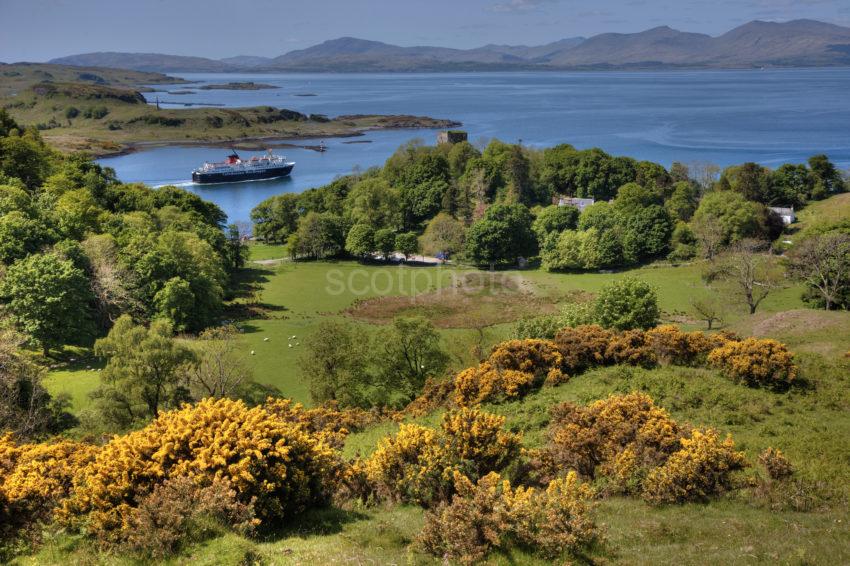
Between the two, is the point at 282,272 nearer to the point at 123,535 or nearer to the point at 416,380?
the point at 416,380

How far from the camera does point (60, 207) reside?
4044cm

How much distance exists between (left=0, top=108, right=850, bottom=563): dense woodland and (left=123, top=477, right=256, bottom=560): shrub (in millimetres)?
36

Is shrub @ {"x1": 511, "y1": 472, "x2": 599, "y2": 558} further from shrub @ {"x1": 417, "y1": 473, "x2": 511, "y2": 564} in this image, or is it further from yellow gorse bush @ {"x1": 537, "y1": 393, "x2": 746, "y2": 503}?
yellow gorse bush @ {"x1": 537, "y1": 393, "x2": 746, "y2": 503}

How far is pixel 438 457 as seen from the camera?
12.1m

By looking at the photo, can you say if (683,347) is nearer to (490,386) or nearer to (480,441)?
(490,386)

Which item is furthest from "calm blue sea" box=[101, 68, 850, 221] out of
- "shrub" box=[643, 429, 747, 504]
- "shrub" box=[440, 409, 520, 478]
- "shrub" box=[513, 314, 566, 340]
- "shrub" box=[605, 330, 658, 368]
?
"shrub" box=[643, 429, 747, 504]

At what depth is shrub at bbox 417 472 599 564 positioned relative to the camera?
9008 mm

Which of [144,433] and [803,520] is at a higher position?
[144,433]

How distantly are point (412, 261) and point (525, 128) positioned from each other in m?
94.0

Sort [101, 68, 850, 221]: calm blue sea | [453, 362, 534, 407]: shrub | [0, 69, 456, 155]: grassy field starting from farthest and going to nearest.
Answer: [0, 69, 456, 155]: grassy field → [101, 68, 850, 221]: calm blue sea → [453, 362, 534, 407]: shrub

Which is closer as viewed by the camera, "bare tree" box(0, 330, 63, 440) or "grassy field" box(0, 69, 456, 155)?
"bare tree" box(0, 330, 63, 440)

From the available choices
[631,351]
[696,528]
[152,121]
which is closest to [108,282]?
[631,351]

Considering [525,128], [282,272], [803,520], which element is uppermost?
[525,128]

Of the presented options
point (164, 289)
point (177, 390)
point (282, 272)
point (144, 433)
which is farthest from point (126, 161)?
point (144, 433)
